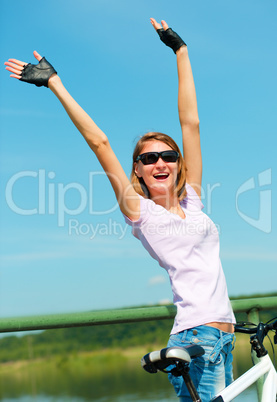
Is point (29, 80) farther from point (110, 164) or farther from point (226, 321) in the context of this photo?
point (226, 321)

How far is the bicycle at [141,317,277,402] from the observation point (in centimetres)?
197

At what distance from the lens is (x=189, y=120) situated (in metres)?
2.85

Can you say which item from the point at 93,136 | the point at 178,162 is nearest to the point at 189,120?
the point at 178,162

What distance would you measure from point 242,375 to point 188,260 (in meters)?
0.53

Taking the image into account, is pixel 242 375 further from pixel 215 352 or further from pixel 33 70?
pixel 33 70

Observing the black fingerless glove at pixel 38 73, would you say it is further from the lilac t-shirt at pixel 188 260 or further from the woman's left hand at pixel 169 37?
the woman's left hand at pixel 169 37

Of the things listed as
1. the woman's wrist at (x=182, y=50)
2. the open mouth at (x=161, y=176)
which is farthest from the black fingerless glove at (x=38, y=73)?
the woman's wrist at (x=182, y=50)

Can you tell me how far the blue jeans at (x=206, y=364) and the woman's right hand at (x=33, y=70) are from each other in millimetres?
1264

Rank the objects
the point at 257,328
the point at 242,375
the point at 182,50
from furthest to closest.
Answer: the point at 182,50
the point at 257,328
the point at 242,375

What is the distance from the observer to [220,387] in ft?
7.25

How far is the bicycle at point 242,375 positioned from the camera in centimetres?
197

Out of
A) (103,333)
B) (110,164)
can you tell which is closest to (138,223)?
(110,164)

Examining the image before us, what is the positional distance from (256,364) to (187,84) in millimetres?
1450

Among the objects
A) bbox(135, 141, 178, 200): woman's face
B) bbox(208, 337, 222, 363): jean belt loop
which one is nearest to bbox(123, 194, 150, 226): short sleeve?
bbox(135, 141, 178, 200): woman's face
